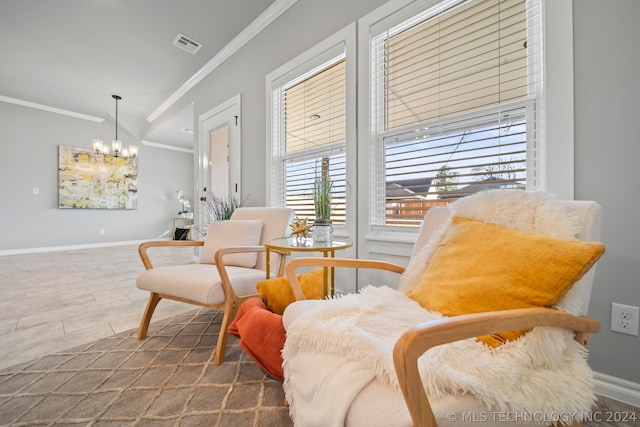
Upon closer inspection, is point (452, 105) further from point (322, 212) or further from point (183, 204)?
point (183, 204)

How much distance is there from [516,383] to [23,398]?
73.0 inches

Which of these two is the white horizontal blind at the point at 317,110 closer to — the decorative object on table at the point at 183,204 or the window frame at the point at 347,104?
the window frame at the point at 347,104

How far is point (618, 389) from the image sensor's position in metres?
1.11

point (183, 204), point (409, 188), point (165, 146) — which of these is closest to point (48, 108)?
point (165, 146)

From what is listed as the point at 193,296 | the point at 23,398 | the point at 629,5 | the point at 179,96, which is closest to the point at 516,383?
the point at 193,296

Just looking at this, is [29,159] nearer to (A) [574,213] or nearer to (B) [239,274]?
(B) [239,274]

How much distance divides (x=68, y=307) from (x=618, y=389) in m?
3.56

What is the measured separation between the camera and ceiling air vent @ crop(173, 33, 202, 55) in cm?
311

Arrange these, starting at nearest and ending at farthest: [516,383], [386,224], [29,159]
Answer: [516,383] → [386,224] → [29,159]

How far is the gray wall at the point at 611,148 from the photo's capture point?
1.08 metres

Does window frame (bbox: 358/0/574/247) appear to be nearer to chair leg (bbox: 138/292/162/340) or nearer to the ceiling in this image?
chair leg (bbox: 138/292/162/340)

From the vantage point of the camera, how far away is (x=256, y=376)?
1295mm

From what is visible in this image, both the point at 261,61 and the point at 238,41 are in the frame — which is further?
the point at 238,41

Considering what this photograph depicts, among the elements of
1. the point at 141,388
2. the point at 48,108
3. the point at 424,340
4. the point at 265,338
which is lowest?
the point at 141,388
